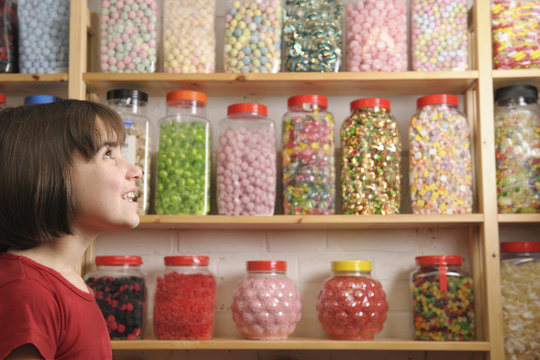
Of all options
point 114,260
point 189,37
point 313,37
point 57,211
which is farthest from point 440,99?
point 57,211

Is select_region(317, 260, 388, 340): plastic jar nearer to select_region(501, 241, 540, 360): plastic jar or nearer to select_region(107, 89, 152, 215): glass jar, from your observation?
select_region(501, 241, 540, 360): plastic jar

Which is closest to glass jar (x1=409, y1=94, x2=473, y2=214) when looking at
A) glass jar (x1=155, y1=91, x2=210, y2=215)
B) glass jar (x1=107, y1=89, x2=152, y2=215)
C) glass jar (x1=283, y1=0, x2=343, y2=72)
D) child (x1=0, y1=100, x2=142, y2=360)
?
glass jar (x1=283, y1=0, x2=343, y2=72)

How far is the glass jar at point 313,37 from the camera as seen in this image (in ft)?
5.68

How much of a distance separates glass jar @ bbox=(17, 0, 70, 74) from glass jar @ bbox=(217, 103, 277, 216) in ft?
1.76

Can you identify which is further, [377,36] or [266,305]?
[377,36]

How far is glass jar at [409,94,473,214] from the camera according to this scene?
163 cm

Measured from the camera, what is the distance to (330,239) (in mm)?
1838

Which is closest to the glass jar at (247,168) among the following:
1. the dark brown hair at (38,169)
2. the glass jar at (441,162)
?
the glass jar at (441,162)

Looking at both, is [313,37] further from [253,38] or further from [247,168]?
[247,168]

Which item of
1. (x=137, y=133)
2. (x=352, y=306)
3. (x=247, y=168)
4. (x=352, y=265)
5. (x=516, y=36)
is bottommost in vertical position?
(x=352, y=306)

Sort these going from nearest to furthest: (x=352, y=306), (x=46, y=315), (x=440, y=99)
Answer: (x=46, y=315), (x=352, y=306), (x=440, y=99)

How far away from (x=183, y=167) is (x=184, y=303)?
369 millimetres

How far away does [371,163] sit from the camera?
165cm

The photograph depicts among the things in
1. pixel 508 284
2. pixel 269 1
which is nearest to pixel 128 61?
pixel 269 1
